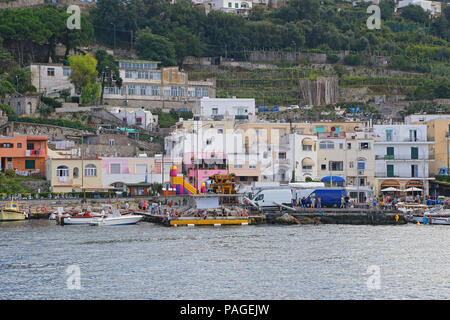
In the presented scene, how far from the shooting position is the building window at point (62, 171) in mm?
79875

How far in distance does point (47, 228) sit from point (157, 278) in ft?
84.0

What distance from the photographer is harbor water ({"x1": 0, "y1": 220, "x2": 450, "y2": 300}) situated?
126 feet

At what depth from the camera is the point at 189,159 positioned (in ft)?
283

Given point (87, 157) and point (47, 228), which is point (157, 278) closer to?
point (47, 228)

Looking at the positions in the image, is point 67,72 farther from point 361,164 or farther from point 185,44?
point 361,164

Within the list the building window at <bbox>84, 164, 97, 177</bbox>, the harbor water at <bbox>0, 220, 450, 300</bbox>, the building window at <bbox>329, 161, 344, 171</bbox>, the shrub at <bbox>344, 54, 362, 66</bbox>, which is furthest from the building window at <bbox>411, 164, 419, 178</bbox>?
the shrub at <bbox>344, 54, 362, 66</bbox>

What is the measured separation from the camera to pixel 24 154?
8188 cm

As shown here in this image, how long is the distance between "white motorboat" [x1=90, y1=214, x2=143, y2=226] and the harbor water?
4.53 m

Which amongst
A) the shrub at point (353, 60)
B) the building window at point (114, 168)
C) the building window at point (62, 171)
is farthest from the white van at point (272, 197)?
the shrub at point (353, 60)

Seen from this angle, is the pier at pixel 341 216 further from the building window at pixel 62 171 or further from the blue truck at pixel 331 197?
the building window at pixel 62 171

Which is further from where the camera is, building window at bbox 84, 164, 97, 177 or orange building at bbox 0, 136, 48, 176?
orange building at bbox 0, 136, 48, 176

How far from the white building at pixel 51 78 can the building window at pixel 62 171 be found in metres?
25.2

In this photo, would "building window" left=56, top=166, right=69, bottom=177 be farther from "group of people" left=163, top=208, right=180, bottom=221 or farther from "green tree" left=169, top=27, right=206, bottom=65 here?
"green tree" left=169, top=27, right=206, bottom=65
